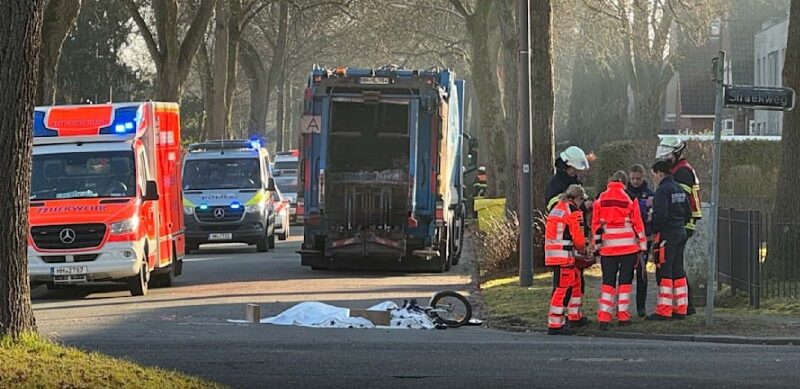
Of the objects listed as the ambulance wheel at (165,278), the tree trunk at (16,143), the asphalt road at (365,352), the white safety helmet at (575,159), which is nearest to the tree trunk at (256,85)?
the ambulance wheel at (165,278)

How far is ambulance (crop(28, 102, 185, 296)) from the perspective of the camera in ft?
66.0

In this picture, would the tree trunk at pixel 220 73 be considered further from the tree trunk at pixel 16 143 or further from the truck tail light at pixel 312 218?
the tree trunk at pixel 16 143

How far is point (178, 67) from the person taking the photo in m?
36.5

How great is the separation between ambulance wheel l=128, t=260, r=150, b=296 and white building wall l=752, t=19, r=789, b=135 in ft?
129

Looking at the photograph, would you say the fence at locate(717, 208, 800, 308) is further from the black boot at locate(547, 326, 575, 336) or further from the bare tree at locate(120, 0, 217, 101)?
the bare tree at locate(120, 0, 217, 101)

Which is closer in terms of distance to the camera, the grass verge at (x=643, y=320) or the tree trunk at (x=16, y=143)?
the tree trunk at (x=16, y=143)

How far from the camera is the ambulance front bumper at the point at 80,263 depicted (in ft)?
65.7

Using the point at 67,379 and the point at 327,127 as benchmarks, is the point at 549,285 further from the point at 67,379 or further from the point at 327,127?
the point at 67,379

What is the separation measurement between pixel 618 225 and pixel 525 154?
6434 millimetres

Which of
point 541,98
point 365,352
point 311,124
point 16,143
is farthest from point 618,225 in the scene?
point 311,124

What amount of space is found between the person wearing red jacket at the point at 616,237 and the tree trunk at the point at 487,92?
2477 centimetres

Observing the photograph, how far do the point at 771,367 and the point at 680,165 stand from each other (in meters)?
4.49

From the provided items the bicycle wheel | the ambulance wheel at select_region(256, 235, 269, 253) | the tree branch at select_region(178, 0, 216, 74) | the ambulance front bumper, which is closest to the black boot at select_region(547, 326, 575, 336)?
the bicycle wheel

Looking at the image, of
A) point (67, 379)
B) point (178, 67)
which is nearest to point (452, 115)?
point (178, 67)
